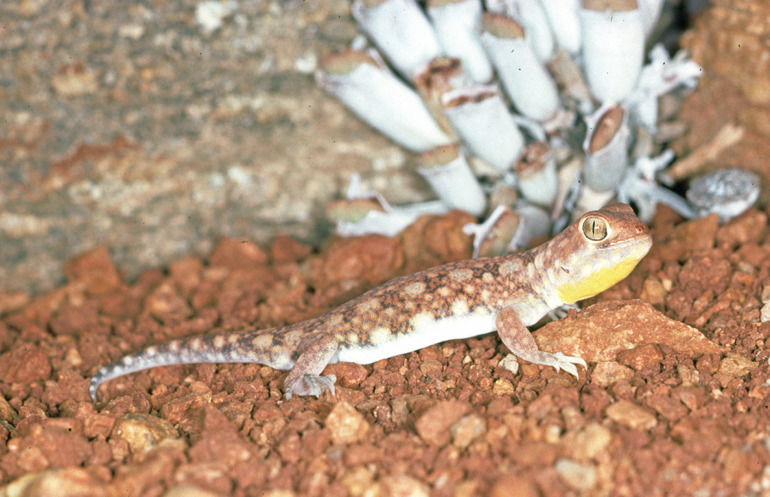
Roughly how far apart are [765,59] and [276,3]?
337 cm

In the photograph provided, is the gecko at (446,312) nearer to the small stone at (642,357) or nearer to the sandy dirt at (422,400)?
the sandy dirt at (422,400)

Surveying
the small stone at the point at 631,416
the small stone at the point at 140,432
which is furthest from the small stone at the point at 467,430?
the small stone at the point at 140,432

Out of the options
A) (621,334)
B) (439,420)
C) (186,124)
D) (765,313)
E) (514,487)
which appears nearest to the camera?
(514,487)

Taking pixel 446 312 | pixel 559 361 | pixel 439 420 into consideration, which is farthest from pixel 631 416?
pixel 446 312

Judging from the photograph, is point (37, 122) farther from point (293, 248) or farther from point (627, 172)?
point (627, 172)

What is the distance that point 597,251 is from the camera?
3547 millimetres

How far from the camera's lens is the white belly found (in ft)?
12.5

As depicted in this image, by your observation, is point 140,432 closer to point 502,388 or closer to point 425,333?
point 425,333

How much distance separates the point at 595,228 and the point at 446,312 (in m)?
0.95

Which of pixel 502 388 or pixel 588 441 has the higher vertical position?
A: pixel 588 441

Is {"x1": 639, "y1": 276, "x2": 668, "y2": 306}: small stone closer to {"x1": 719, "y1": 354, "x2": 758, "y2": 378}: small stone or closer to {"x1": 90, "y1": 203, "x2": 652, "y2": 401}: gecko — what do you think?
{"x1": 90, "y1": 203, "x2": 652, "y2": 401}: gecko

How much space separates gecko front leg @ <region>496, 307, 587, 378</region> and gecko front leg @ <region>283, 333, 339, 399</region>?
0.97 metres

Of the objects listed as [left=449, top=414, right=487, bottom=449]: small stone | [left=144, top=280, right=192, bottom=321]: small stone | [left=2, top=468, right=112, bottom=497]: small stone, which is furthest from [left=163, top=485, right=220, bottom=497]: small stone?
[left=144, top=280, right=192, bottom=321]: small stone

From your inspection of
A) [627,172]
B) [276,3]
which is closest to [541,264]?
[627,172]
